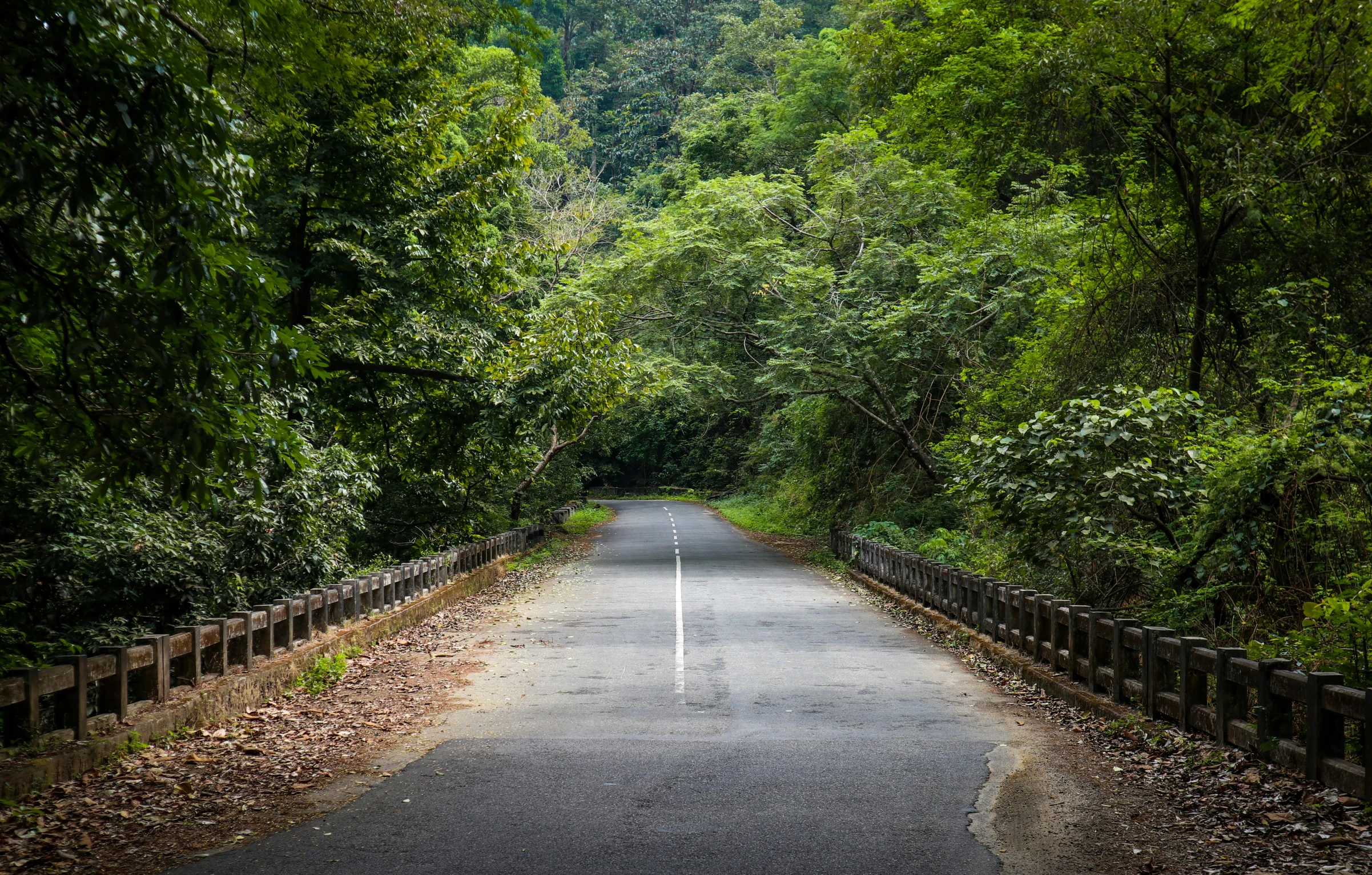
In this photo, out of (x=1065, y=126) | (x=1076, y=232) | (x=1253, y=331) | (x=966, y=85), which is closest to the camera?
(x=1253, y=331)

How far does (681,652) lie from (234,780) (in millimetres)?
6584

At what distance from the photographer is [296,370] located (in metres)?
5.82

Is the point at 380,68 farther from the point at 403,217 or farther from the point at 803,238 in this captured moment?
the point at 803,238

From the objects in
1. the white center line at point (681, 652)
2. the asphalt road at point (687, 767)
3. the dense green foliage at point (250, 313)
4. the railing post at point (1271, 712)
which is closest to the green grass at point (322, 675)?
the dense green foliage at point (250, 313)

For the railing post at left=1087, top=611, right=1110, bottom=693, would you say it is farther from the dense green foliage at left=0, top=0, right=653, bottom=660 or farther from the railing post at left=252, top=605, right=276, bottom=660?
the railing post at left=252, top=605, right=276, bottom=660

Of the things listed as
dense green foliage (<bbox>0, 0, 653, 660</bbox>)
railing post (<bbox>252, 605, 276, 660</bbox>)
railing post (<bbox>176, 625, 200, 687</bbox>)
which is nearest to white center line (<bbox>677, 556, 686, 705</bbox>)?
dense green foliage (<bbox>0, 0, 653, 660</bbox>)

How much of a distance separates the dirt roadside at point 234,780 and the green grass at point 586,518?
94.2 ft

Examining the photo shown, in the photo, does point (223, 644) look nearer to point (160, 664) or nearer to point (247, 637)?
point (247, 637)

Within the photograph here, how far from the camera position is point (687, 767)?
7.58m

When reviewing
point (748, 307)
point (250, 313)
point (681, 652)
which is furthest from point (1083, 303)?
point (748, 307)

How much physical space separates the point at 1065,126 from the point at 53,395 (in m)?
14.3

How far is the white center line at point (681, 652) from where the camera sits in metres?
10.7

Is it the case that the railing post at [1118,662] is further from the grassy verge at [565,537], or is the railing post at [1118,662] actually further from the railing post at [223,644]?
the grassy verge at [565,537]

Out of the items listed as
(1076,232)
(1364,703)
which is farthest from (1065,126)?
(1364,703)
